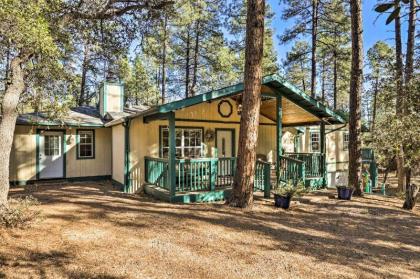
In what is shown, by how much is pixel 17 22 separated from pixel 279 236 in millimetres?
5874

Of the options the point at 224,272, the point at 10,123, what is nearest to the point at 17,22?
the point at 10,123

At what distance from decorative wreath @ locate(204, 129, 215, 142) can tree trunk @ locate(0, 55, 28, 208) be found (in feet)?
20.7

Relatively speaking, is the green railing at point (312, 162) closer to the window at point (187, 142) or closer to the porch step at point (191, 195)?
the window at point (187, 142)

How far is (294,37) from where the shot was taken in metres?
17.7

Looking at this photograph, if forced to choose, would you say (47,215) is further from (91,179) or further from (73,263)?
(91,179)

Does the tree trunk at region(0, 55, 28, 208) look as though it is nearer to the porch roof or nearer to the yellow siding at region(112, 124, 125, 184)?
the porch roof

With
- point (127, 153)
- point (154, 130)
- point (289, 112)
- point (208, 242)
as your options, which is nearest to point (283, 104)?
point (289, 112)

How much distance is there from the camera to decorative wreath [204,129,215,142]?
11141 millimetres

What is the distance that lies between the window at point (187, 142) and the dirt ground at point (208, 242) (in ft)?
9.98

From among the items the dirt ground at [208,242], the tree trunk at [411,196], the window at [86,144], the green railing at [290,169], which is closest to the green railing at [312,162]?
the green railing at [290,169]

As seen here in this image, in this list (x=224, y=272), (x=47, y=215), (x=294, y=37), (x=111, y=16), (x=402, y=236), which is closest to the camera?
(x=224, y=272)

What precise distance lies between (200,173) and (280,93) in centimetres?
370

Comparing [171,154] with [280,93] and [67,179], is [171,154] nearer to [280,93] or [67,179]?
[280,93]

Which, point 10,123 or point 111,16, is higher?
point 111,16
